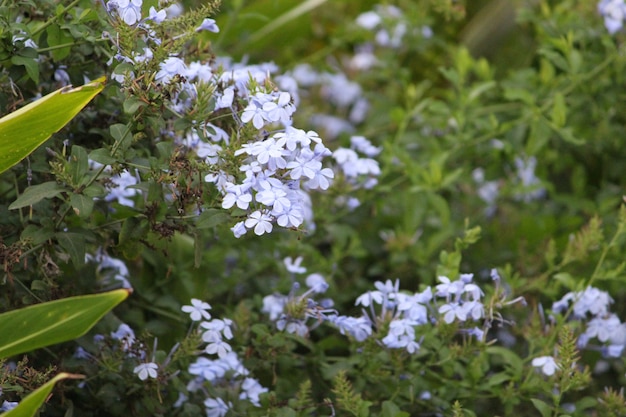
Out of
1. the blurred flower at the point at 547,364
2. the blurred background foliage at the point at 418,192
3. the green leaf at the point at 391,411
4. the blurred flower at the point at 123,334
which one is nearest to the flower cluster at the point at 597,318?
the blurred background foliage at the point at 418,192

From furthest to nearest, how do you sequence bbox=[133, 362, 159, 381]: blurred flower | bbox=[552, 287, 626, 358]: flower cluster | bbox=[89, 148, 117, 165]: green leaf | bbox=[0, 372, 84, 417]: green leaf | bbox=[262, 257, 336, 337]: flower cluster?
1. bbox=[552, 287, 626, 358]: flower cluster
2. bbox=[262, 257, 336, 337]: flower cluster
3. bbox=[133, 362, 159, 381]: blurred flower
4. bbox=[89, 148, 117, 165]: green leaf
5. bbox=[0, 372, 84, 417]: green leaf

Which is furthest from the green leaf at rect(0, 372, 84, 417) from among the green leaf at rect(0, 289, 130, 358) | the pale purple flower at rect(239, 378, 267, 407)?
the pale purple flower at rect(239, 378, 267, 407)

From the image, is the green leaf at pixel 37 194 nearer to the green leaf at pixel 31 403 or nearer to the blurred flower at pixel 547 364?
the green leaf at pixel 31 403

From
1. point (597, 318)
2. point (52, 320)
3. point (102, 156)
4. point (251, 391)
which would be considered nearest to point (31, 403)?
point (52, 320)

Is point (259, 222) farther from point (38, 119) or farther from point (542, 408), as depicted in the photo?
point (542, 408)

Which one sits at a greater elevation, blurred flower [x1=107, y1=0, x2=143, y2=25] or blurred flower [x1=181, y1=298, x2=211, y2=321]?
A: blurred flower [x1=107, y1=0, x2=143, y2=25]

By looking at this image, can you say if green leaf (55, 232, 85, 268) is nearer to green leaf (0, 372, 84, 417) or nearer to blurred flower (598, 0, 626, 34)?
green leaf (0, 372, 84, 417)
